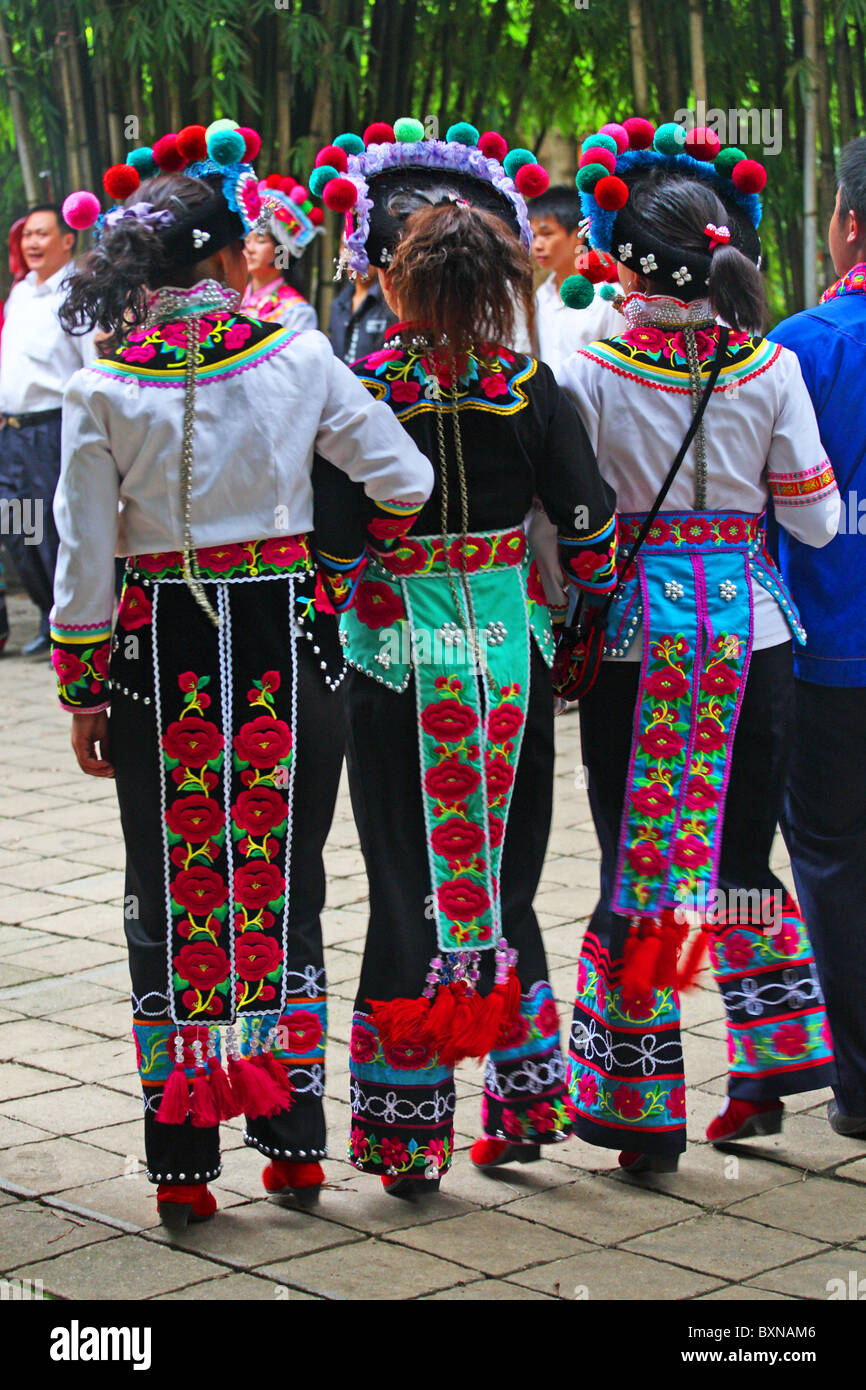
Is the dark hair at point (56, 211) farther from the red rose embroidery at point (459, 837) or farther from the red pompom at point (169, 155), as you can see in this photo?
the red rose embroidery at point (459, 837)

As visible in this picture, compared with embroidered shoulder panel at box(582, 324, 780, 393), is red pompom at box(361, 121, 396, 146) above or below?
above

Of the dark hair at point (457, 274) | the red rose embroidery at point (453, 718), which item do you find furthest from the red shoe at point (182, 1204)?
the dark hair at point (457, 274)

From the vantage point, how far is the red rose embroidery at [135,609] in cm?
250

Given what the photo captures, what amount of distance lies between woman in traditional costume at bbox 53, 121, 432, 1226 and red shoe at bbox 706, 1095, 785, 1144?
831 mm

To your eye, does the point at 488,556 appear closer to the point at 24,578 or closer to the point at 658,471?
the point at 658,471

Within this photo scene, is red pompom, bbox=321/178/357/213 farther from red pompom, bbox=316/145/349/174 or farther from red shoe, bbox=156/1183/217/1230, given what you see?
red shoe, bbox=156/1183/217/1230

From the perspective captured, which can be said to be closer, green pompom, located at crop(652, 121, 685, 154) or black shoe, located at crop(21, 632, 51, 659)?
green pompom, located at crop(652, 121, 685, 154)

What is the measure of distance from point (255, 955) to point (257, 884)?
11 cm

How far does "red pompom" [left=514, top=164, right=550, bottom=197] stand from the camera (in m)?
2.82

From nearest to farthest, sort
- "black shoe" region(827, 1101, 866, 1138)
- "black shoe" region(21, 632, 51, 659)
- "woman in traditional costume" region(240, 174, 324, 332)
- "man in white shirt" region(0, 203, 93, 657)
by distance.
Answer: "black shoe" region(827, 1101, 866, 1138)
"woman in traditional costume" region(240, 174, 324, 332)
"man in white shirt" region(0, 203, 93, 657)
"black shoe" region(21, 632, 51, 659)

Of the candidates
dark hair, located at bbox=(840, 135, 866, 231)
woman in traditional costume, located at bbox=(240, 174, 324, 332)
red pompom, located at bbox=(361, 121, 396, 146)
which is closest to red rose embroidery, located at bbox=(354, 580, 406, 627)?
red pompom, located at bbox=(361, 121, 396, 146)

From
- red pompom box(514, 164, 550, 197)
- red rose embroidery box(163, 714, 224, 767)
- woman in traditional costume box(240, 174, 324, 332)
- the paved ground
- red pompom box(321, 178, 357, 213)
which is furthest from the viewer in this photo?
woman in traditional costume box(240, 174, 324, 332)

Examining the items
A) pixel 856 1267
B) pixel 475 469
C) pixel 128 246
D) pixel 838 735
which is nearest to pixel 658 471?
pixel 475 469

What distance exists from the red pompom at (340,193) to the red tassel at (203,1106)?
1358 millimetres
